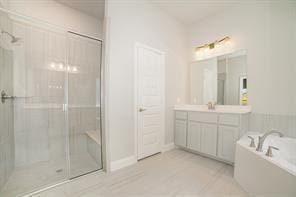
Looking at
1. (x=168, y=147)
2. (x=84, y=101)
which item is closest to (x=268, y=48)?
(x=168, y=147)

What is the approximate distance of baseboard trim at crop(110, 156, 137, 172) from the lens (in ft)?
7.10

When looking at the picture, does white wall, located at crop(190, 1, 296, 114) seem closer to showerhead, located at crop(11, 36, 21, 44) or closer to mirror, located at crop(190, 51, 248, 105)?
mirror, located at crop(190, 51, 248, 105)

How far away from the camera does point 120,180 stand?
6.25 feet

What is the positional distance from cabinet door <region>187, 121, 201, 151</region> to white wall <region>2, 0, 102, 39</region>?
2.70 m

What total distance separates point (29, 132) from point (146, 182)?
6.48ft

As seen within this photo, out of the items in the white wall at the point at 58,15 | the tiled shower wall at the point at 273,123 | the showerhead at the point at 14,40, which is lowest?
the tiled shower wall at the point at 273,123

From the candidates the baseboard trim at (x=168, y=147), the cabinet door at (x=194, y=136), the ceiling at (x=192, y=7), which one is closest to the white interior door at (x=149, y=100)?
the baseboard trim at (x=168, y=147)

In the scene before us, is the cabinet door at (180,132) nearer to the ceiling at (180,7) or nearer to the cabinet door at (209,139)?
the cabinet door at (209,139)

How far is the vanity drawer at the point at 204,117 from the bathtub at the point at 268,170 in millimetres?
511

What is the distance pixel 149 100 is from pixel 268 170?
188 centimetres

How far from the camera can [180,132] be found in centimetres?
306

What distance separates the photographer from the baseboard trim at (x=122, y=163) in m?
2.16

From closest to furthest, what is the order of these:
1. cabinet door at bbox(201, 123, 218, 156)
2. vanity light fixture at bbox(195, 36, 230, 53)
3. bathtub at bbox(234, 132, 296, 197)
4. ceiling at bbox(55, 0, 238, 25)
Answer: bathtub at bbox(234, 132, 296, 197), cabinet door at bbox(201, 123, 218, 156), ceiling at bbox(55, 0, 238, 25), vanity light fixture at bbox(195, 36, 230, 53)

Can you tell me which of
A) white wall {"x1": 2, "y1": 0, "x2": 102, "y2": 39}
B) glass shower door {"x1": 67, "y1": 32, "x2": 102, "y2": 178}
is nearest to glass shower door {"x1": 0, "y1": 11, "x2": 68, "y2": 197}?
glass shower door {"x1": 67, "y1": 32, "x2": 102, "y2": 178}
